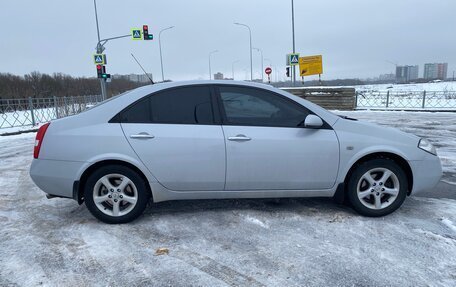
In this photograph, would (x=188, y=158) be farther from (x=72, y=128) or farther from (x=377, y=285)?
(x=377, y=285)

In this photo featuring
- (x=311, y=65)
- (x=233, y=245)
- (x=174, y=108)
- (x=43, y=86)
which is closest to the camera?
(x=233, y=245)

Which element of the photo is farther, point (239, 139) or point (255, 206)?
point (255, 206)

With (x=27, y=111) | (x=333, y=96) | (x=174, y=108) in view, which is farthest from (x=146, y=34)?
(x=174, y=108)

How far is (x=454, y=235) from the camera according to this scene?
329 cm

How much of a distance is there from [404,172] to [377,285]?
1.68 metres

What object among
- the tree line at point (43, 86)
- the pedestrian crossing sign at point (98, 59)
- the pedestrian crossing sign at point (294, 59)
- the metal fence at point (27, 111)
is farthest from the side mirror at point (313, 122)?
the tree line at point (43, 86)

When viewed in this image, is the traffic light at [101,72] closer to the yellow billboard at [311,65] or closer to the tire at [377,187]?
the yellow billboard at [311,65]

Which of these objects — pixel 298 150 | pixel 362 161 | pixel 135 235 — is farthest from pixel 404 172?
pixel 135 235

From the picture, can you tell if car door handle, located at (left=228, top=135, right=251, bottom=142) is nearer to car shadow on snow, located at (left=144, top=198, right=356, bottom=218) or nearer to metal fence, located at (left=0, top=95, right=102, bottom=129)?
car shadow on snow, located at (left=144, top=198, right=356, bottom=218)

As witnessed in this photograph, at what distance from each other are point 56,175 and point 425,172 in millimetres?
4188

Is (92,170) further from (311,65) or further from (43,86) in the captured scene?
(43,86)

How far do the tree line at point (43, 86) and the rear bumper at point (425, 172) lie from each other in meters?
37.2

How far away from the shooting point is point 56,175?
357 centimetres

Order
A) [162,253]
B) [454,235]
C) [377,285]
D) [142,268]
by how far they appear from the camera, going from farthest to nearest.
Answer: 1. [454,235]
2. [162,253]
3. [142,268]
4. [377,285]
